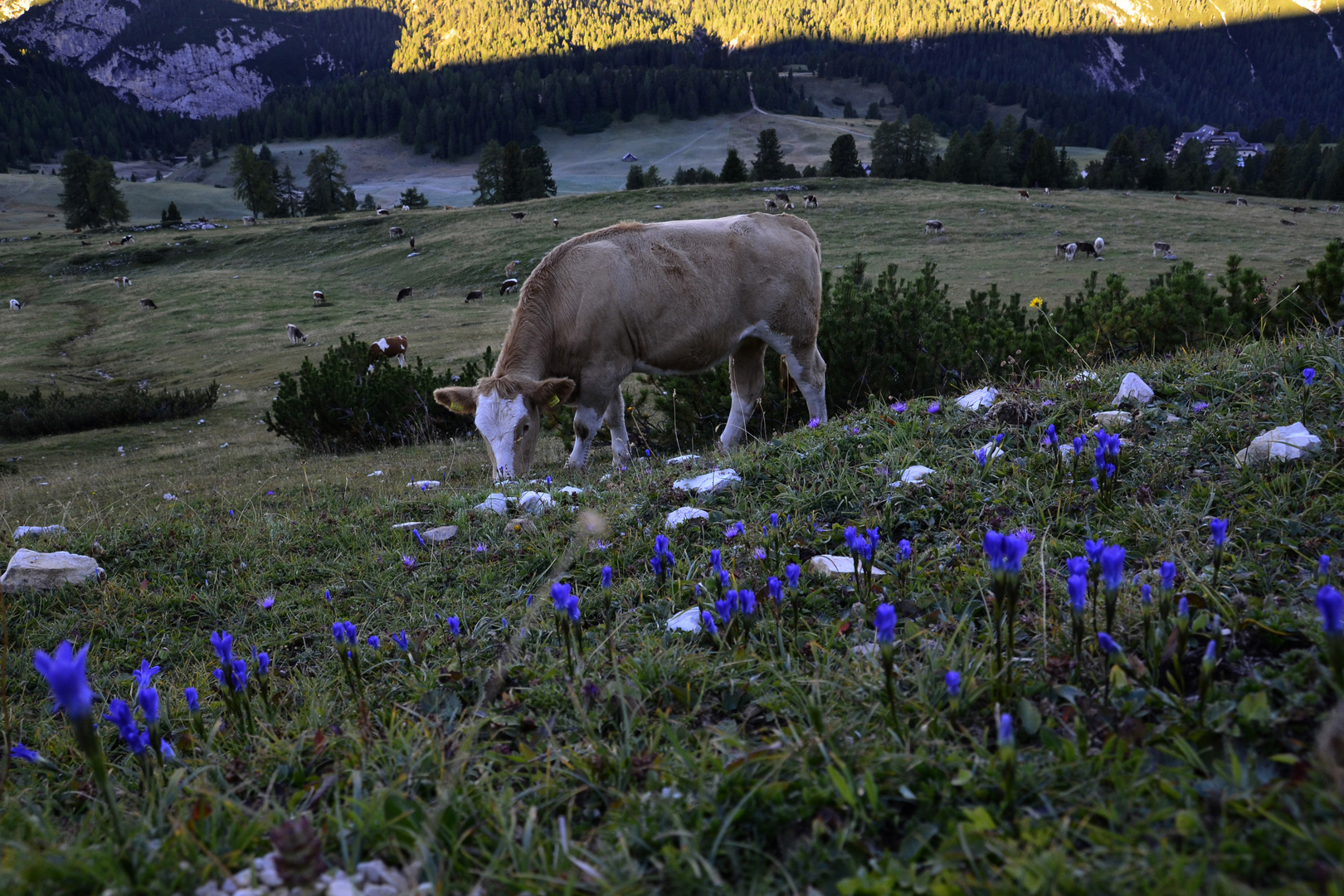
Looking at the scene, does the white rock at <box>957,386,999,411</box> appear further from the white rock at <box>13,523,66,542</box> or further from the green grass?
the white rock at <box>13,523,66,542</box>

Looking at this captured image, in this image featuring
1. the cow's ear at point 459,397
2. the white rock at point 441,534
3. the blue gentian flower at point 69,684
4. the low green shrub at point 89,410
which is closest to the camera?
the blue gentian flower at point 69,684

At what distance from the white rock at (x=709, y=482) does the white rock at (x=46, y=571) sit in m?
3.88

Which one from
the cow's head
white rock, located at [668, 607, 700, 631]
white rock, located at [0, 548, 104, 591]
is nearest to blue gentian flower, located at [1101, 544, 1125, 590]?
white rock, located at [668, 607, 700, 631]

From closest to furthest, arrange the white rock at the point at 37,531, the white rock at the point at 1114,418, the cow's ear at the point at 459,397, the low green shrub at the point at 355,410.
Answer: the white rock at the point at 1114,418 → the white rock at the point at 37,531 → the cow's ear at the point at 459,397 → the low green shrub at the point at 355,410

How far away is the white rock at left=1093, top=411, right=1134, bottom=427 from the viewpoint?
4.17m

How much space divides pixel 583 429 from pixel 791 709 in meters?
7.06

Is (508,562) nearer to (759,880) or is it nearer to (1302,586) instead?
(759,880)

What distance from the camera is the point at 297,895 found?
161cm

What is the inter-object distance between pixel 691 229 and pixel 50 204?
519 feet

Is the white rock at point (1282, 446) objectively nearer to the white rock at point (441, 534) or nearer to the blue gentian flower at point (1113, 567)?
the blue gentian flower at point (1113, 567)

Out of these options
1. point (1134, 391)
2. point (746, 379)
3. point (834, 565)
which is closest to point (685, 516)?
point (834, 565)

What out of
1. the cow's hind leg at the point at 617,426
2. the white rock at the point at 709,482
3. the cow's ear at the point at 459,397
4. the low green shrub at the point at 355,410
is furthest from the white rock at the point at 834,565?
the low green shrub at the point at 355,410

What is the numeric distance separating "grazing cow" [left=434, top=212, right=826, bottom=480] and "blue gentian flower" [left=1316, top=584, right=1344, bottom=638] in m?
7.11

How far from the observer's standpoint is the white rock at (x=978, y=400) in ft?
16.4
